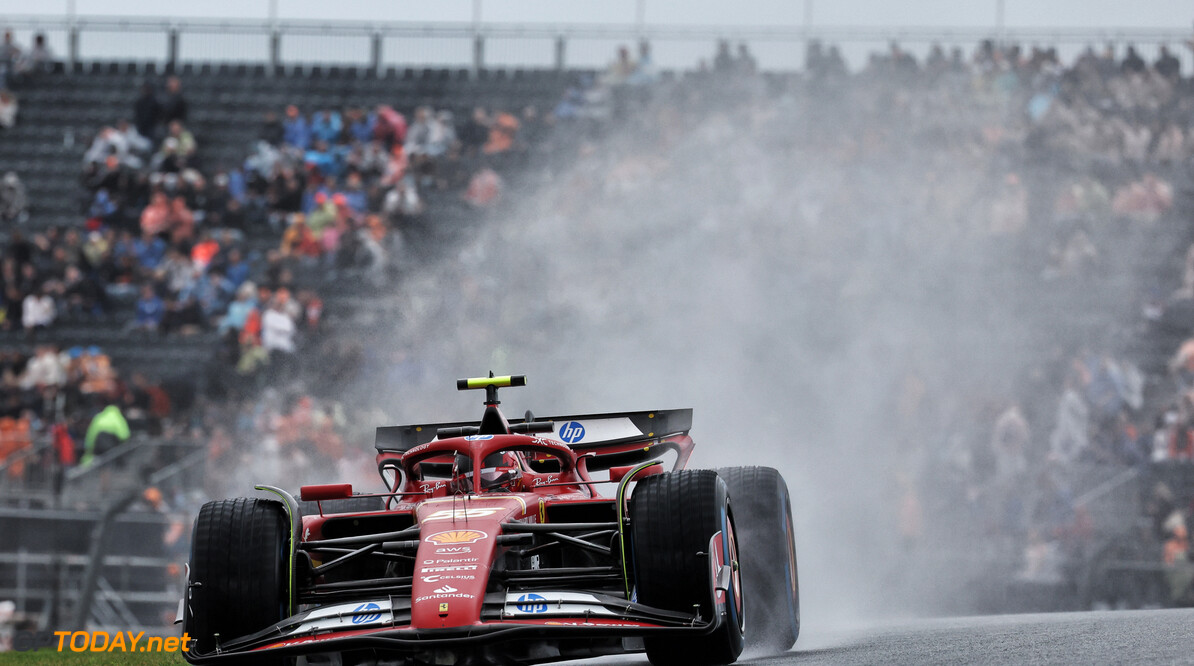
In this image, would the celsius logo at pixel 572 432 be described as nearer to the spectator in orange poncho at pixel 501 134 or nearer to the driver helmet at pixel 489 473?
the driver helmet at pixel 489 473

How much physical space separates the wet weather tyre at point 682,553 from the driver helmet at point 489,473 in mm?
1447

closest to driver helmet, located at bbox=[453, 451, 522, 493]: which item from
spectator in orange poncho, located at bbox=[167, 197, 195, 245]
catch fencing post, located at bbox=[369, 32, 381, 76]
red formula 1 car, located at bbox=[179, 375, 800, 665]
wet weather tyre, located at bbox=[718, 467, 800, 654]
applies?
red formula 1 car, located at bbox=[179, 375, 800, 665]

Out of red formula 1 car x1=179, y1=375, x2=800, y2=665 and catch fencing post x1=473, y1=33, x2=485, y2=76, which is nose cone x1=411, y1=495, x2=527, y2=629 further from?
catch fencing post x1=473, y1=33, x2=485, y2=76

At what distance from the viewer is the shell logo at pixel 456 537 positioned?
7094mm

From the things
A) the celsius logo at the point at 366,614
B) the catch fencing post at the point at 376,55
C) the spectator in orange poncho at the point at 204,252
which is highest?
the catch fencing post at the point at 376,55

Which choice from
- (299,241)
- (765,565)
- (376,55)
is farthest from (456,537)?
(376,55)

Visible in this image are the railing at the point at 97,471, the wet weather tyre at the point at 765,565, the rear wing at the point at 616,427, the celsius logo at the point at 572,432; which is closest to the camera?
the wet weather tyre at the point at 765,565

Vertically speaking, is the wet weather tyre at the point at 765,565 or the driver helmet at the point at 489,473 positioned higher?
the driver helmet at the point at 489,473

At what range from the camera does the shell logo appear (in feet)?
23.3

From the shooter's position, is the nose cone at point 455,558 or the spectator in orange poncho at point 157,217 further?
the spectator in orange poncho at point 157,217

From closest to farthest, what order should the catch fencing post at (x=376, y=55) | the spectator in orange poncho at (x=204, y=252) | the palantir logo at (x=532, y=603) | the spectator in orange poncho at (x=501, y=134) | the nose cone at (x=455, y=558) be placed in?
the nose cone at (x=455, y=558) < the palantir logo at (x=532, y=603) < the spectator in orange poncho at (x=204, y=252) < the spectator in orange poncho at (x=501, y=134) < the catch fencing post at (x=376, y=55)

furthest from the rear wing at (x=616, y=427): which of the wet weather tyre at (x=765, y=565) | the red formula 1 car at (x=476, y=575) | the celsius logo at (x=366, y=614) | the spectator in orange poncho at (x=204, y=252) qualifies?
the spectator in orange poncho at (x=204, y=252)

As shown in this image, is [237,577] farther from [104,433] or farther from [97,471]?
[104,433]

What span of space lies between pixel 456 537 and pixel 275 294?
13191 millimetres
